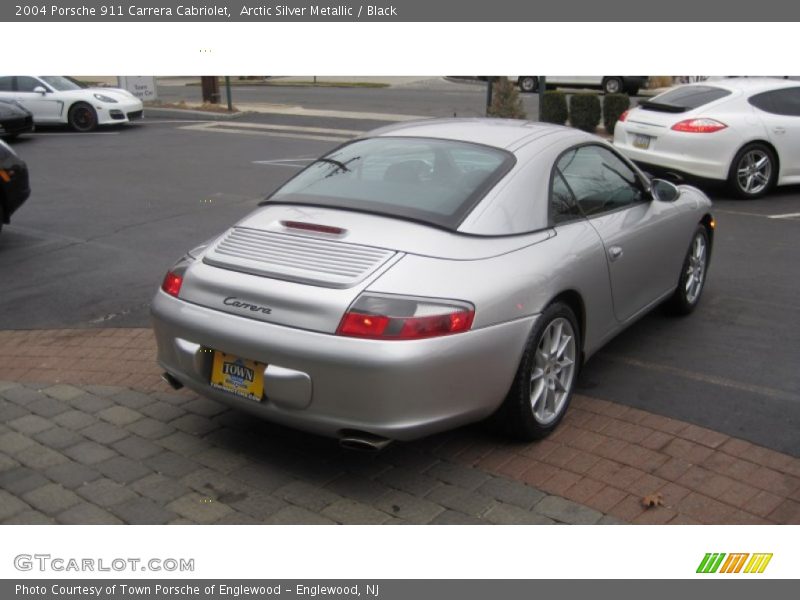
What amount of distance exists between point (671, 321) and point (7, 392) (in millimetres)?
4453

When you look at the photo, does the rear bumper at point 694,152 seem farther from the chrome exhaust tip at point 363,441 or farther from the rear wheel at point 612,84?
the rear wheel at point 612,84

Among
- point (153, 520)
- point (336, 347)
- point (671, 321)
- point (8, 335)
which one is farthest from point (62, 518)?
point (671, 321)

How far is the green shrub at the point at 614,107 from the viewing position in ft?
55.5

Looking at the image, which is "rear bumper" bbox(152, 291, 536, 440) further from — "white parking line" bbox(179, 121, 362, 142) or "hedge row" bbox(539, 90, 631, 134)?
"white parking line" bbox(179, 121, 362, 142)

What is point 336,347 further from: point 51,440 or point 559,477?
point 51,440

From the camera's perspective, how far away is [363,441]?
3738 millimetres

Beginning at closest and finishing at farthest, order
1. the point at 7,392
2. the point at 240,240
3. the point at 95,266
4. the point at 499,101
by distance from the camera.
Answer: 1. the point at 240,240
2. the point at 7,392
3. the point at 95,266
4. the point at 499,101

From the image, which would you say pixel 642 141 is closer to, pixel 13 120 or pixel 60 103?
pixel 13 120

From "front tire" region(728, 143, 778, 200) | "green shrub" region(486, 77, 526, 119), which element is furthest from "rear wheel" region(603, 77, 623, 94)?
"front tire" region(728, 143, 778, 200)

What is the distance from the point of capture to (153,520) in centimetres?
368

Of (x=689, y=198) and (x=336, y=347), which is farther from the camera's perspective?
(x=689, y=198)

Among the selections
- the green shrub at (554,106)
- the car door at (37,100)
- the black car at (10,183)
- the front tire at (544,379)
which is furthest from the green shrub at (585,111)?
the front tire at (544,379)

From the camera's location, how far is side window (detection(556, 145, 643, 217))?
16.1 feet

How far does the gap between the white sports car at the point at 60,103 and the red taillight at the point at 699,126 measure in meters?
13.5
